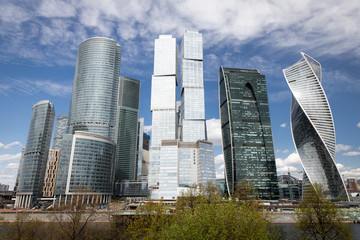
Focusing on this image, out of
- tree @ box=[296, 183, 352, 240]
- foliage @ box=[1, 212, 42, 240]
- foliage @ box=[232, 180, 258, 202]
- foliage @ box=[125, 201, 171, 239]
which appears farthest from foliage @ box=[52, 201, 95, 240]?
tree @ box=[296, 183, 352, 240]

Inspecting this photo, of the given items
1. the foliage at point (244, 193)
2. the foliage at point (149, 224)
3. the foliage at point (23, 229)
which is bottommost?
the foliage at point (23, 229)

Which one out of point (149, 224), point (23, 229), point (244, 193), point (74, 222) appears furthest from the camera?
point (244, 193)

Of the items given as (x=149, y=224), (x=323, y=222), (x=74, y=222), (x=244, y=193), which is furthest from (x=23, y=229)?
(x=323, y=222)

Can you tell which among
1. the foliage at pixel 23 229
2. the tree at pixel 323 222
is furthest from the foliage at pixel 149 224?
the tree at pixel 323 222

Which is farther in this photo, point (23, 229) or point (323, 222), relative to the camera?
point (23, 229)

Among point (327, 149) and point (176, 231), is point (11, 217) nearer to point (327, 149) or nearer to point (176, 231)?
point (176, 231)

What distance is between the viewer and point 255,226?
117ft

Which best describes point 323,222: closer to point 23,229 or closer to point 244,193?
point 244,193

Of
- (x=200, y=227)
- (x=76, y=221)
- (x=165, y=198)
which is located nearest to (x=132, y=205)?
(x=165, y=198)

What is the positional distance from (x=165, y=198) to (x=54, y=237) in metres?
143

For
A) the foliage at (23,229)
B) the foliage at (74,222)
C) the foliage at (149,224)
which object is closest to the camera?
the foliage at (149,224)

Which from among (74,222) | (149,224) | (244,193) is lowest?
(149,224)

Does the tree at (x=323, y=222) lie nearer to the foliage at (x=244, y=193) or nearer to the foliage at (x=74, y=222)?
the foliage at (x=244, y=193)

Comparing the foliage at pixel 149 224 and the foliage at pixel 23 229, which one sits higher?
the foliage at pixel 149 224
